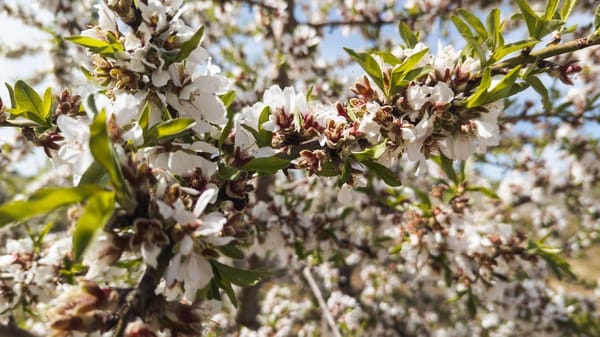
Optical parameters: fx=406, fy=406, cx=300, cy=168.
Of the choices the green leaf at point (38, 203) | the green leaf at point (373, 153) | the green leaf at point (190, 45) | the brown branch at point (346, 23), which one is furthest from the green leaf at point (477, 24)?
the brown branch at point (346, 23)

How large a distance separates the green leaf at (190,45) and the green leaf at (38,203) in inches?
21.9

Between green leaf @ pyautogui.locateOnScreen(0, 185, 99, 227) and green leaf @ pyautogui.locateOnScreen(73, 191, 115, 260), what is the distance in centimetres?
3

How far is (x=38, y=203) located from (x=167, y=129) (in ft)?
1.33

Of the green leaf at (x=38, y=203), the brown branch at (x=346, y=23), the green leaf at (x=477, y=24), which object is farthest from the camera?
the brown branch at (x=346, y=23)

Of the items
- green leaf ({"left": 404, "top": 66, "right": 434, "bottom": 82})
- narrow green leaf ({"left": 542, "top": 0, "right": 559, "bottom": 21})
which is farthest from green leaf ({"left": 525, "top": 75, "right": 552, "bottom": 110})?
green leaf ({"left": 404, "top": 66, "right": 434, "bottom": 82})

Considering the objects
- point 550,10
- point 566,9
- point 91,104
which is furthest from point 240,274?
point 566,9

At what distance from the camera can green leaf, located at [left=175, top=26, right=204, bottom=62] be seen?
1090mm

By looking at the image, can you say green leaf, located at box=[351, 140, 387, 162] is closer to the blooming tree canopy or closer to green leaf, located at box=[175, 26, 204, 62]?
the blooming tree canopy

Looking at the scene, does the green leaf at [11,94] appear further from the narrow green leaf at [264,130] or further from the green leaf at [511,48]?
the green leaf at [511,48]

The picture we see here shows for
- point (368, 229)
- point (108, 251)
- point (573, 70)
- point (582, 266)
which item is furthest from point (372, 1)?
point (582, 266)

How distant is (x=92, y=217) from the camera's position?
2.33ft

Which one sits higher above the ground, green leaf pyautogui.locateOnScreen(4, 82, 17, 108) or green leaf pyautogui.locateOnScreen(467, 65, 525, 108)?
green leaf pyautogui.locateOnScreen(467, 65, 525, 108)

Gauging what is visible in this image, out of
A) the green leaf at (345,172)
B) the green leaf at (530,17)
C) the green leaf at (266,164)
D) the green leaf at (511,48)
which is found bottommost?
the green leaf at (345,172)

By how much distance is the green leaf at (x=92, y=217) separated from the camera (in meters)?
0.70
